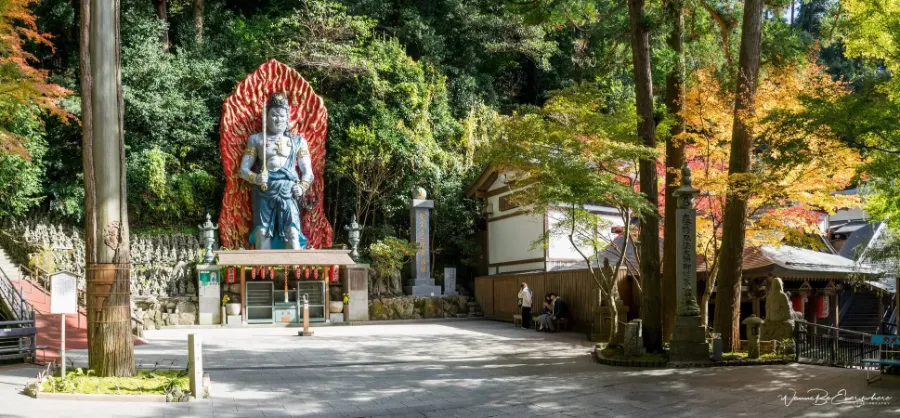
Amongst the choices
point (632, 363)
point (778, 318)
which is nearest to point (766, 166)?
point (778, 318)

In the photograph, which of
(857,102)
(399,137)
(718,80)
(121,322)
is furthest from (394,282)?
(857,102)

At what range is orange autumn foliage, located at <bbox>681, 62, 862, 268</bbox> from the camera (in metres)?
12.7

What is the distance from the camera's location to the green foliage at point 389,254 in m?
24.3

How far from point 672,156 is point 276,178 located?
44.4 ft

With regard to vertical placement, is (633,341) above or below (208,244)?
below

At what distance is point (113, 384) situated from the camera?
9.41 meters

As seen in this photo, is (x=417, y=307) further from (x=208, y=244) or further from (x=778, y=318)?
(x=778, y=318)

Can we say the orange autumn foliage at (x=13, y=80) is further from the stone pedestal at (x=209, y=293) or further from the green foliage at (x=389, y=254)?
the green foliage at (x=389, y=254)

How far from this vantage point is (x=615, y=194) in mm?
13469

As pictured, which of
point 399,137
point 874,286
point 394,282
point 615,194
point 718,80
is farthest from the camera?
point 399,137

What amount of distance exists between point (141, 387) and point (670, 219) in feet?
33.9

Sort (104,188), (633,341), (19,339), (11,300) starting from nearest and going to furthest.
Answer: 1. (104,188)
2. (19,339)
3. (633,341)
4. (11,300)

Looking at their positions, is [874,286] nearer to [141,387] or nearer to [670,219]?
[670,219]

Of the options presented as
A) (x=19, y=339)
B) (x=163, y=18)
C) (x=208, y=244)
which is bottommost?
(x=19, y=339)
